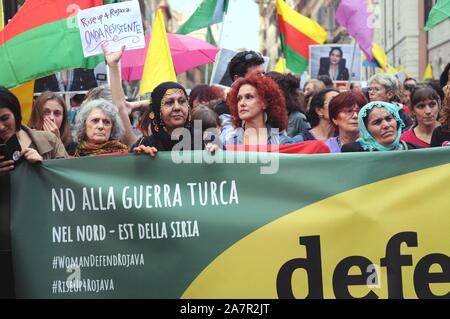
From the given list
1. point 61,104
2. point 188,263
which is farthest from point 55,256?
point 61,104

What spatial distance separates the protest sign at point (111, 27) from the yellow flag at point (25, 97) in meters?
0.54

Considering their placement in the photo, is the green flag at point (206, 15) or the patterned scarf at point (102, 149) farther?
the green flag at point (206, 15)

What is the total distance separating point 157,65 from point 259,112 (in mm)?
2684

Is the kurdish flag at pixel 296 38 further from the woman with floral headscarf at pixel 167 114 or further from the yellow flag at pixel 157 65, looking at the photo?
the woman with floral headscarf at pixel 167 114

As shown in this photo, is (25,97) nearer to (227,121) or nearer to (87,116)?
(87,116)

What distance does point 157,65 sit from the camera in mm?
8758

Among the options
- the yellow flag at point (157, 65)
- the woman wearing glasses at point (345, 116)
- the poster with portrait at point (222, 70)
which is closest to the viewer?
the woman wearing glasses at point (345, 116)

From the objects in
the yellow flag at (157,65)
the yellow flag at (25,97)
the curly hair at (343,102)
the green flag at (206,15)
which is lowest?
the curly hair at (343,102)

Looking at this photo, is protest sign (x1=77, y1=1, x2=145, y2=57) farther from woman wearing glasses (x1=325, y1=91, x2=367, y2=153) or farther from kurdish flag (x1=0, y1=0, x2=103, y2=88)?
woman wearing glasses (x1=325, y1=91, x2=367, y2=153)

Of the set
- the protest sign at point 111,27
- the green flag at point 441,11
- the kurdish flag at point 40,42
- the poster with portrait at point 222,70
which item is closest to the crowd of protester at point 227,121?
the protest sign at point 111,27

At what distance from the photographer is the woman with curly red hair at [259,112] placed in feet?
20.4

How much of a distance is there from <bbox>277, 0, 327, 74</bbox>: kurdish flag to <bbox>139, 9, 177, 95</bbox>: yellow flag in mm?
4722

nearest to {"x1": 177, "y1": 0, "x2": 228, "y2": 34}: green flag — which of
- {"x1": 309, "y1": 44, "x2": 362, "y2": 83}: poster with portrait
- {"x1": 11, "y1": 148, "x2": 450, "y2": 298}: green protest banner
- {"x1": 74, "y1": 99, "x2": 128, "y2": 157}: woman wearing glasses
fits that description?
{"x1": 309, "y1": 44, "x2": 362, "y2": 83}: poster with portrait

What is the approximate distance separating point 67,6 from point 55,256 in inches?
127
